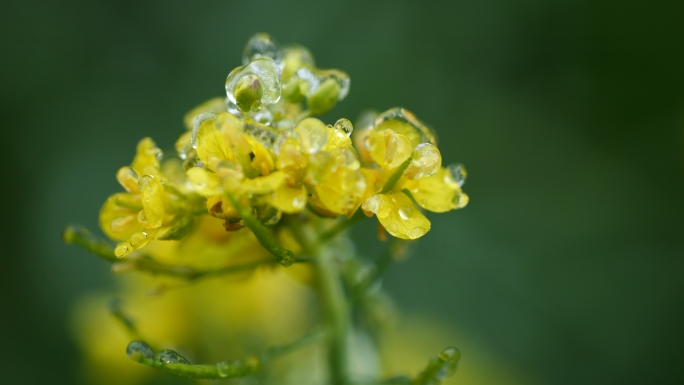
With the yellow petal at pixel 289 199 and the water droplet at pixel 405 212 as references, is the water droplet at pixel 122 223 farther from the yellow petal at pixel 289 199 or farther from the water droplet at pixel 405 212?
the water droplet at pixel 405 212

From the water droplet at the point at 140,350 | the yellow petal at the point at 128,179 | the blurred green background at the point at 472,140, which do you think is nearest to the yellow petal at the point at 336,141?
the yellow petal at the point at 128,179

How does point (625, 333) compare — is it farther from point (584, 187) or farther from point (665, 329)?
point (584, 187)

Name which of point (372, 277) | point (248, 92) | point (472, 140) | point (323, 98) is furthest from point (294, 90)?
point (472, 140)

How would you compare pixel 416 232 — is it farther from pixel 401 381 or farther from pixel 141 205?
pixel 141 205

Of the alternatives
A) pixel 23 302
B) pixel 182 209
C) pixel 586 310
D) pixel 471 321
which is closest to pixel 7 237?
pixel 23 302

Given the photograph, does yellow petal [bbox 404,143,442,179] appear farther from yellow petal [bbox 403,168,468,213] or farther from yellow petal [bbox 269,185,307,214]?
yellow petal [bbox 269,185,307,214]

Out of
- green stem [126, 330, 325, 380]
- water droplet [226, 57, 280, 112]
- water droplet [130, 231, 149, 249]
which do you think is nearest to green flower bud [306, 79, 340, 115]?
water droplet [226, 57, 280, 112]
